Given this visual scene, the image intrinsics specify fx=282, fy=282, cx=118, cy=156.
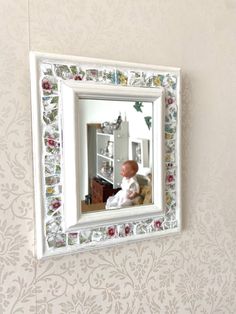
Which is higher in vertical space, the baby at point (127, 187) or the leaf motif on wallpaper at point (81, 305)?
the baby at point (127, 187)

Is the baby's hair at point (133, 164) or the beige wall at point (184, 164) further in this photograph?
the baby's hair at point (133, 164)

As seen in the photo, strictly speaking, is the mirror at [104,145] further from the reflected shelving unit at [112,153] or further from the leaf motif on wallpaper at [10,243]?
the leaf motif on wallpaper at [10,243]

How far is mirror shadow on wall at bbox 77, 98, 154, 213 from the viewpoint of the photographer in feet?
2.36

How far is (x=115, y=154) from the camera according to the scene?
0.76 metres

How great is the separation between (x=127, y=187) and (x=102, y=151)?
0.13 metres

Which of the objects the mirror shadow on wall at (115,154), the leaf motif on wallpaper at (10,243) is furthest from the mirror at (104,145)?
the leaf motif on wallpaper at (10,243)

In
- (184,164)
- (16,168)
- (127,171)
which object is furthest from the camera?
(184,164)

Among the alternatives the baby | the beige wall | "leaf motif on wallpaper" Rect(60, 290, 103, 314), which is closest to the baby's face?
the baby

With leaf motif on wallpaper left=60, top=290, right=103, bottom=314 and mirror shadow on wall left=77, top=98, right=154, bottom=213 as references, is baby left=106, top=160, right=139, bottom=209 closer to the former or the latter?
mirror shadow on wall left=77, top=98, right=154, bottom=213

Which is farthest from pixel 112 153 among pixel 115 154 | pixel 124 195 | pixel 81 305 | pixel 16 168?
pixel 81 305

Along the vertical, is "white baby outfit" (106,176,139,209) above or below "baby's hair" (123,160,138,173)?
below

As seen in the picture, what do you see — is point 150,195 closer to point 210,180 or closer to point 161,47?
point 210,180

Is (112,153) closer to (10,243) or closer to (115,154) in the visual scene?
(115,154)

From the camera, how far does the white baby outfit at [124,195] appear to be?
2.49 ft
